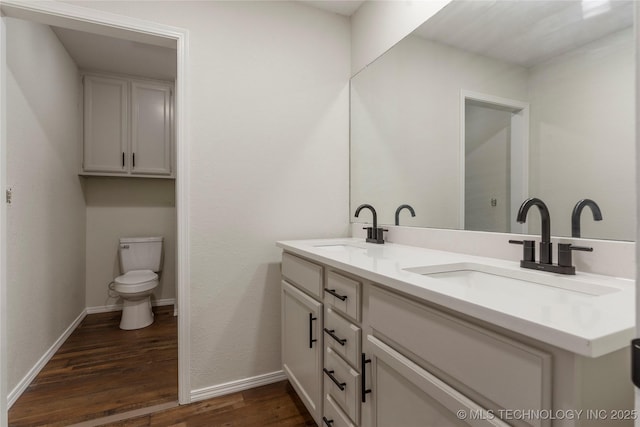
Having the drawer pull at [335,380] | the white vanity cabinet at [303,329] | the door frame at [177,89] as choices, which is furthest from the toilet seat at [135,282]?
the drawer pull at [335,380]

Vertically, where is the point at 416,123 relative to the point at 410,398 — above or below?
above

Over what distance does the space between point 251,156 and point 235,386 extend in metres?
1.36

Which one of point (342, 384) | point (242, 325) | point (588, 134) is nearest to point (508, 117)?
point (588, 134)

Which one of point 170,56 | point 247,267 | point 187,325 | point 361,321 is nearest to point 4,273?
point 187,325

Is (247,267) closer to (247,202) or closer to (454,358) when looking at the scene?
(247,202)

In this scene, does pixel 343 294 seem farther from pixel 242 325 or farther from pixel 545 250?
pixel 242 325

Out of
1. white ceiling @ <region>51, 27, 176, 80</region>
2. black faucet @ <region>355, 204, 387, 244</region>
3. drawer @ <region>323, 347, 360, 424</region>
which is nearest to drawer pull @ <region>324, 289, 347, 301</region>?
drawer @ <region>323, 347, 360, 424</region>

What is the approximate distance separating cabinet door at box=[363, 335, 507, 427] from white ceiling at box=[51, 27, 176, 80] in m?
2.75

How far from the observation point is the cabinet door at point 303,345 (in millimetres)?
1367

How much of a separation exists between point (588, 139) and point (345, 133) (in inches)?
54.8

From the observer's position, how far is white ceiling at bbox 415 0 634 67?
0.92m

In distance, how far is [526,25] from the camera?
1.12 metres

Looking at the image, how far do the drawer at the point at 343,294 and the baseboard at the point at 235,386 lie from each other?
0.93m

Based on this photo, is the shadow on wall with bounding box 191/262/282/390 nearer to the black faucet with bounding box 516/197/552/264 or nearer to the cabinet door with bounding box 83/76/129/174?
the black faucet with bounding box 516/197/552/264
